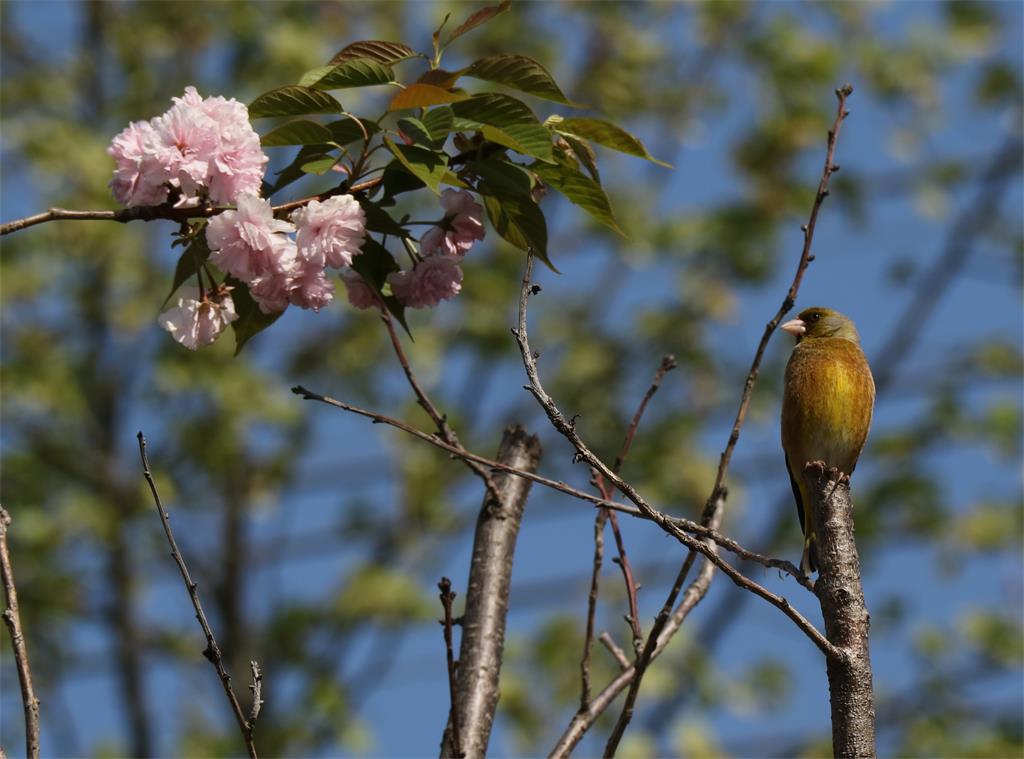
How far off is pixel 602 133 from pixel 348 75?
59cm

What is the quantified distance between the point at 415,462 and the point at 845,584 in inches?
379

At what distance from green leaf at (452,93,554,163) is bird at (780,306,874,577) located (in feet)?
6.23

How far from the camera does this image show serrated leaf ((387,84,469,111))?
2.53 metres

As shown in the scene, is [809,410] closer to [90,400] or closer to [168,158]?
[168,158]

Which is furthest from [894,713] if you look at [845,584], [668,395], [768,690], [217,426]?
[845,584]

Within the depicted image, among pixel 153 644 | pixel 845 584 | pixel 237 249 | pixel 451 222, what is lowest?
pixel 845 584

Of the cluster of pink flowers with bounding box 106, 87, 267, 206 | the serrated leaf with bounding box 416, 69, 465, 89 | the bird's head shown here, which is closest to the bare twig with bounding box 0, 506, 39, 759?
the cluster of pink flowers with bounding box 106, 87, 267, 206

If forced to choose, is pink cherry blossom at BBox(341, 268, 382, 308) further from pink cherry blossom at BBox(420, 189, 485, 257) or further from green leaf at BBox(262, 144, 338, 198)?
green leaf at BBox(262, 144, 338, 198)

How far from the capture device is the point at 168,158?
8.78ft

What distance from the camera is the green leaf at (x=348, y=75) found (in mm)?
2637

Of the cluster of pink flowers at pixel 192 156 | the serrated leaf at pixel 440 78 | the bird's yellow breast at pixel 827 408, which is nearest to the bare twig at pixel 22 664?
the cluster of pink flowers at pixel 192 156

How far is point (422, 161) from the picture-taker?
2.62 m

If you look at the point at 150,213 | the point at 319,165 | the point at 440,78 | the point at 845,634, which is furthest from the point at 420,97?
the point at 845,634

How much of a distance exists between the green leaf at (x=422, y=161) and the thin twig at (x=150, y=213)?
0.65 ft
